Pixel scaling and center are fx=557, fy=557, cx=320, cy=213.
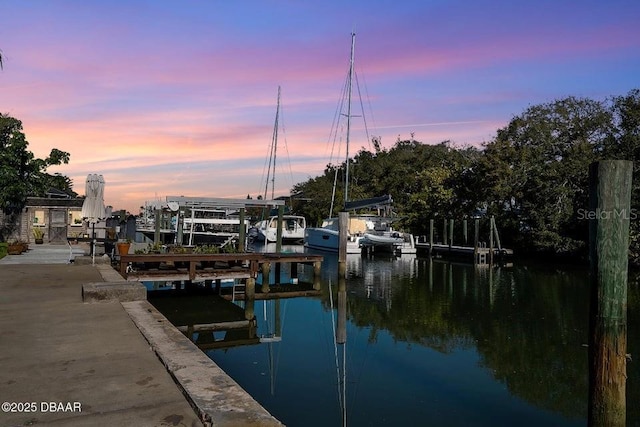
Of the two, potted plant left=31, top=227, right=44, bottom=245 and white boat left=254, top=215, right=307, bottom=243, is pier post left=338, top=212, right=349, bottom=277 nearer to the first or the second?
potted plant left=31, top=227, right=44, bottom=245

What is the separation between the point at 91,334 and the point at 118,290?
270 centimetres

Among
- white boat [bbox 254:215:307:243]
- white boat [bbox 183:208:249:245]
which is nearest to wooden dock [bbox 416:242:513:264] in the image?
white boat [bbox 254:215:307:243]

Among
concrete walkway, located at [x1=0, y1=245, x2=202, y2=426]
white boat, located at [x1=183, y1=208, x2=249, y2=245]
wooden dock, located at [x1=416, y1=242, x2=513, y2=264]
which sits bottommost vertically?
wooden dock, located at [x1=416, y1=242, x2=513, y2=264]

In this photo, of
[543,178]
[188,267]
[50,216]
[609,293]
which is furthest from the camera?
[543,178]

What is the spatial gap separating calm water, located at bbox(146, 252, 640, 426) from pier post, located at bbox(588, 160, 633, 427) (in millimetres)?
1972

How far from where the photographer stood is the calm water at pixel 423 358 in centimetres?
877

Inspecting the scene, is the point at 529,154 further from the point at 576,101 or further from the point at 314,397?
the point at 314,397

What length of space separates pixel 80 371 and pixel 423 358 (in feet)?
26.5

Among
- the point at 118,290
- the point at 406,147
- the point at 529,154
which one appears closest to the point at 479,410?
the point at 118,290

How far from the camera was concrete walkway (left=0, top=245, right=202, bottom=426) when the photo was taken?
4.58 m

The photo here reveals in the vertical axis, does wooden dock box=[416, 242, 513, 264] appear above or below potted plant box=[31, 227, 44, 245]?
below

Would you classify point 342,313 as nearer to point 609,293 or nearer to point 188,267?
point 188,267

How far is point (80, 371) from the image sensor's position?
581 centimetres

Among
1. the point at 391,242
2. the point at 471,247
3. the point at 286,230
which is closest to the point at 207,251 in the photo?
the point at 391,242
